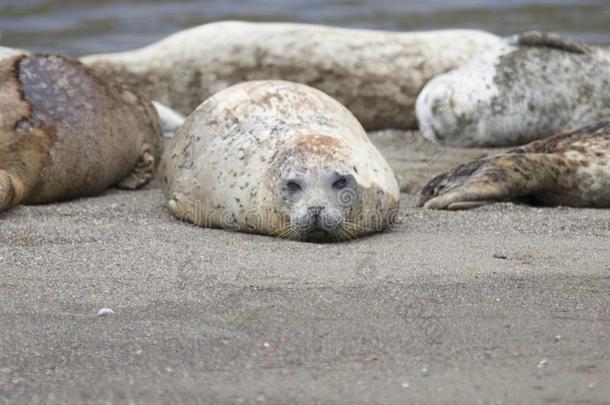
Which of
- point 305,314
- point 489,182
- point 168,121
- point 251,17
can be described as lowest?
point 251,17

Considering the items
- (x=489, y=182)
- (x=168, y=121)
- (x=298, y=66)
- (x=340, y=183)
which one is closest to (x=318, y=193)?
(x=340, y=183)

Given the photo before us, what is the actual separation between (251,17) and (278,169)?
7225mm

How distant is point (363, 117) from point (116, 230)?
341 centimetres

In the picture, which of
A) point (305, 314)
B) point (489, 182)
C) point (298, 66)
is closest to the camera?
point (305, 314)

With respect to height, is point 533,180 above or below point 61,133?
below

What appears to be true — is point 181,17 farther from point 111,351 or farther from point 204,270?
point 111,351

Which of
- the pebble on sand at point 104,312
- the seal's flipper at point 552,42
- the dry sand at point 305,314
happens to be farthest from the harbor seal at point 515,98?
the pebble on sand at point 104,312

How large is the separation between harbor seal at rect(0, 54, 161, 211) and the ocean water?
164 inches

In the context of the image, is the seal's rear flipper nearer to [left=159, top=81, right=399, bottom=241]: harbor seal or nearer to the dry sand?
[left=159, top=81, right=399, bottom=241]: harbor seal

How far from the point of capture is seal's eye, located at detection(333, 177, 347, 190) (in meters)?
5.21

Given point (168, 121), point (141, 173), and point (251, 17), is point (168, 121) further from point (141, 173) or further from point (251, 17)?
point (251, 17)

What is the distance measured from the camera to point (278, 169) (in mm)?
5320

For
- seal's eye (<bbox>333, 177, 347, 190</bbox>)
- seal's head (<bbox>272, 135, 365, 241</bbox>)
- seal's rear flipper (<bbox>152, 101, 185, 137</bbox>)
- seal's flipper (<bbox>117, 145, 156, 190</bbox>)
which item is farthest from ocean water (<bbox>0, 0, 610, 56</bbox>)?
seal's eye (<bbox>333, 177, 347, 190</bbox>)

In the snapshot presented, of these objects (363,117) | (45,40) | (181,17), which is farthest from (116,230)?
(181,17)
